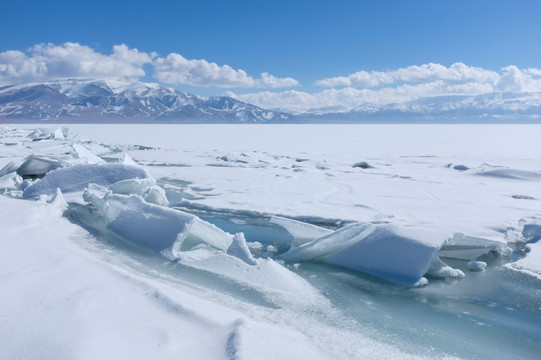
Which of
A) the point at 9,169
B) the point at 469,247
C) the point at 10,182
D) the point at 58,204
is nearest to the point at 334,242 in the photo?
the point at 469,247

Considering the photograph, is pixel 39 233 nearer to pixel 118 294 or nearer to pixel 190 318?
pixel 118 294

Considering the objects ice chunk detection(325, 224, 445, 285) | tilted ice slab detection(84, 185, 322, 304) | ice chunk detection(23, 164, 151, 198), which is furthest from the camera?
ice chunk detection(23, 164, 151, 198)

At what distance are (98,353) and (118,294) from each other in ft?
2.45

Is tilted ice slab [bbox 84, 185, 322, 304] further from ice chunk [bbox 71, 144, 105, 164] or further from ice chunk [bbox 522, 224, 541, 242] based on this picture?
ice chunk [bbox 71, 144, 105, 164]

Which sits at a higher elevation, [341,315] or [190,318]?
[190,318]

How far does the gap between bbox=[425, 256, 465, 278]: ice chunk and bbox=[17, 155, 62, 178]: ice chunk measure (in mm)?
7696

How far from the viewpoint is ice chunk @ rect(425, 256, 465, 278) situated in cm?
332

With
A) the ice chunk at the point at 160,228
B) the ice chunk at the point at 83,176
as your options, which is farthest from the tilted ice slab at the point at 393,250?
the ice chunk at the point at 83,176

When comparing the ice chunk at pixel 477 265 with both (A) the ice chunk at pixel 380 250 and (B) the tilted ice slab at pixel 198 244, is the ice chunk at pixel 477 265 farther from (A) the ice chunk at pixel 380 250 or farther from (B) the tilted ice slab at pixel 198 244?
(B) the tilted ice slab at pixel 198 244

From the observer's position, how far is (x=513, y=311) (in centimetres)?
275

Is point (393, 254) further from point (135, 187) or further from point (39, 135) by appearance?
point (39, 135)

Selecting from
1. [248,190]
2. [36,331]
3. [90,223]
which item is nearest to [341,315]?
[36,331]

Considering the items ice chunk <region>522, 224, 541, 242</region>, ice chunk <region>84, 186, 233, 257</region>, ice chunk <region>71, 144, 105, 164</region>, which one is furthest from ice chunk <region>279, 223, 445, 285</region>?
ice chunk <region>71, 144, 105, 164</region>

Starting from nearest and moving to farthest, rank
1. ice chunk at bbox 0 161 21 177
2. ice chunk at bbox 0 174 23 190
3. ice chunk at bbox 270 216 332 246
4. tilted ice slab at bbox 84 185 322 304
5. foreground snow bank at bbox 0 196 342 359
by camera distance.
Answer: foreground snow bank at bbox 0 196 342 359 < tilted ice slab at bbox 84 185 322 304 < ice chunk at bbox 270 216 332 246 < ice chunk at bbox 0 174 23 190 < ice chunk at bbox 0 161 21 177
